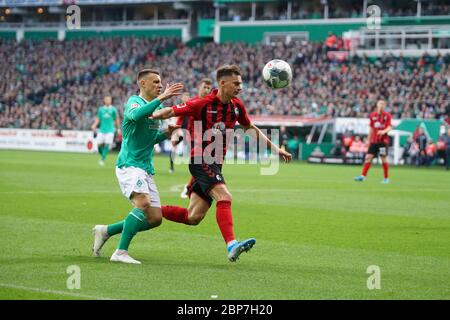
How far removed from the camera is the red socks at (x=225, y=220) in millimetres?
9804

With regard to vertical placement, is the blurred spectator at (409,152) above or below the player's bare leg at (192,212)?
below

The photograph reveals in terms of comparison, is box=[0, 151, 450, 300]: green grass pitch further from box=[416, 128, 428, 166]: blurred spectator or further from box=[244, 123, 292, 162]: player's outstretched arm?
box=[416, 128, 428, 166]: blurred spectator

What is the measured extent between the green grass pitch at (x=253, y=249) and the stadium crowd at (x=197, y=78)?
25.2m

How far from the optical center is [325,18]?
6088 centimetres

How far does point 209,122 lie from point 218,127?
0.47 feet

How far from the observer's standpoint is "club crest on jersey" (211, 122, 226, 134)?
33.3 ft

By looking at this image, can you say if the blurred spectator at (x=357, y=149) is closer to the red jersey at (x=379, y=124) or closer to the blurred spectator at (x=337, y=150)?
the blurred spectator at (x=337, y=150)

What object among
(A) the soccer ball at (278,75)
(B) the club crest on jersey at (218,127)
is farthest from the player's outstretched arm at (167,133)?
(A) the soccer ball at (278,75)

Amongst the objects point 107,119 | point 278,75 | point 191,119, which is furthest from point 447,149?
point 191,119

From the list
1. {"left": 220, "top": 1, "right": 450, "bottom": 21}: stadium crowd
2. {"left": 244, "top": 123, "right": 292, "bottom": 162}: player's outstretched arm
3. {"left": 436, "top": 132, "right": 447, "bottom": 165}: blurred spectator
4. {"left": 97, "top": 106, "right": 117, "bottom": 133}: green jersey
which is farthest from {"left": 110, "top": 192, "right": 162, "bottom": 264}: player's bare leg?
{"left": 220, "top": 1, "right": 450, "bottom": 21}: stadium crowd

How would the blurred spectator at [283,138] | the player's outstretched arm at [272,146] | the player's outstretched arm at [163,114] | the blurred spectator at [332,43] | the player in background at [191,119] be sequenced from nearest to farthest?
the player's outstretched arm at [163,114] → the player in background at [191,119] → the player's outstretched arm at [272,146] → the blurred spectator at [283,138] → the blurred spectator at [332,43]

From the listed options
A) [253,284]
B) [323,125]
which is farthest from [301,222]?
[323,125]

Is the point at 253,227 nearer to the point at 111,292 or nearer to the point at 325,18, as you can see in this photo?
the point at 111,292

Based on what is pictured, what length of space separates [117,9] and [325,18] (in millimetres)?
20799
